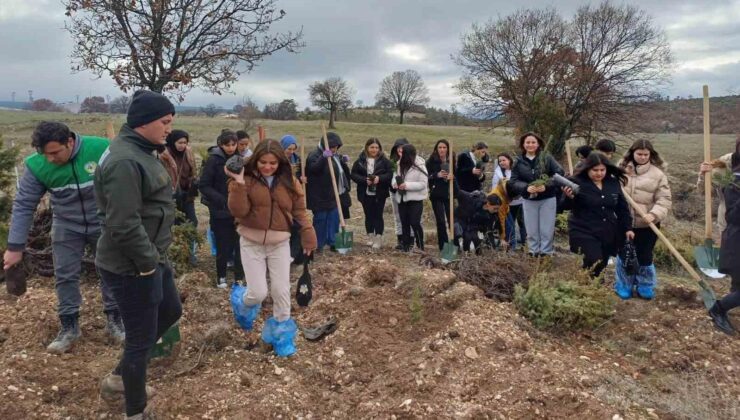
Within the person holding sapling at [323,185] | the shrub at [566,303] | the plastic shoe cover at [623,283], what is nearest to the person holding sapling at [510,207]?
the plastic shoe cover at [623,283]

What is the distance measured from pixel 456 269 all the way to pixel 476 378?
2280mm

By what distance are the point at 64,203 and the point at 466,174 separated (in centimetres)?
500

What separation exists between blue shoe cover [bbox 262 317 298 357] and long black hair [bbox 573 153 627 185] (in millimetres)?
3219

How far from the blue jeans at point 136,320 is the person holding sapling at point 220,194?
7.66 ft

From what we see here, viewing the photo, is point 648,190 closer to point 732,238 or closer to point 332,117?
point 732,238

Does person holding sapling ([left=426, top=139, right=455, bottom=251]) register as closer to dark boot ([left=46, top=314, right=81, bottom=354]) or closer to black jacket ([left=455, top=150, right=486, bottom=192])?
black jacket ([left=455, top=150, right=486, bottom=192])

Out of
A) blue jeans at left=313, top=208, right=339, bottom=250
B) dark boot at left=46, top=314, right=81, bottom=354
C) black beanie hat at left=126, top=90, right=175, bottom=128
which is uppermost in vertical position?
black beanie hat at left=126, top=90, right=175, bottom=128

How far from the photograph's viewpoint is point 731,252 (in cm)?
433

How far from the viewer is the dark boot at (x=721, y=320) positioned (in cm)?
448

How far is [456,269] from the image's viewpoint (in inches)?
229

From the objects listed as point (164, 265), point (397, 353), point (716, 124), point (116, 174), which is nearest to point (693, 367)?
point (397, 353)

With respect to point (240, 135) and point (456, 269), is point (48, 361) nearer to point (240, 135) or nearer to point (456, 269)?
point (240, 135)

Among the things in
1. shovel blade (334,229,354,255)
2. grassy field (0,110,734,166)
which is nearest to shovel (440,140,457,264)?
shovel blade (334,229,354,255)

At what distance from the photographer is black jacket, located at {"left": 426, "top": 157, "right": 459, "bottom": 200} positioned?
720cm
